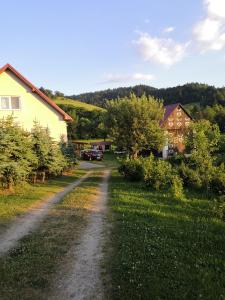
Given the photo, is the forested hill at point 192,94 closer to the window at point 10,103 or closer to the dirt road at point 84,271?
the window at point 10,103

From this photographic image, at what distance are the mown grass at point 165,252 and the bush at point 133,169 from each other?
8.33 m

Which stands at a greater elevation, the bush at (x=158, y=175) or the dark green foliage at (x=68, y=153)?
the dark green foliage at (x=68, y=153)

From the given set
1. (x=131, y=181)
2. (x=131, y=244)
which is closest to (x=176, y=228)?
(x=131, y=244)

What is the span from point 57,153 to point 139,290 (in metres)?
19.1

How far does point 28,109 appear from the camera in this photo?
31719mm

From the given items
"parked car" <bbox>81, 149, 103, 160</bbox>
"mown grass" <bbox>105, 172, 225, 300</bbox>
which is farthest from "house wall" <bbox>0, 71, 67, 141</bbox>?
"mown grass" <bbox>105, 172, 225, 300</bbox>

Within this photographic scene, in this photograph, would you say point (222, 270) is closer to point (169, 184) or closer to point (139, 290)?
point (139, 290)

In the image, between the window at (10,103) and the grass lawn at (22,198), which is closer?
the grass lawn at (22,198)

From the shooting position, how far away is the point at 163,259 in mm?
8258

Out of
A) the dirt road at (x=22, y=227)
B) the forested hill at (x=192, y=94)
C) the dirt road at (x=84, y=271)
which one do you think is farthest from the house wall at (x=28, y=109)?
the forested hill at (x=192, y=94)

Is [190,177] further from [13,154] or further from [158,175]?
[13,154]

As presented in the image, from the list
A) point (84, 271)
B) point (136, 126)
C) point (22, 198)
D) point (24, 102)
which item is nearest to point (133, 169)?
point (136, 126)

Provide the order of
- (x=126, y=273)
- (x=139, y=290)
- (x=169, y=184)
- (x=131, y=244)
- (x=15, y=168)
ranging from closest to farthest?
(x=139, y=290), (x=126, y=273), (x=131, y=244), (x=15, y=168), (x=169, y=184)

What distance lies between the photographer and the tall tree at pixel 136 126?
31.7 meters
